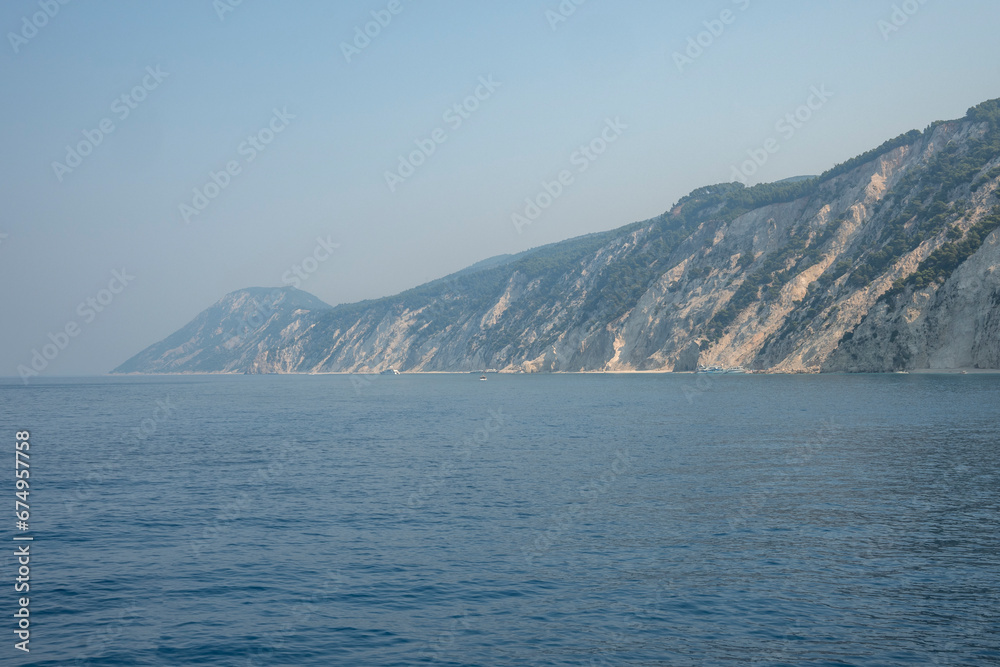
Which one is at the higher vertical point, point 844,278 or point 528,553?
point 844,278

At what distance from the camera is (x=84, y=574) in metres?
20.9

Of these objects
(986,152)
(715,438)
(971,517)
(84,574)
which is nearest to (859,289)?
(986,152)

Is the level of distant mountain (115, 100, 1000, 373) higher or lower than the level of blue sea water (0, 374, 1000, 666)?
higher

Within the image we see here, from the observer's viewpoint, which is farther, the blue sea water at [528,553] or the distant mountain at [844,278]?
the distant mountain at [844,278]

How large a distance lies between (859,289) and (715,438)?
9216 centimetres

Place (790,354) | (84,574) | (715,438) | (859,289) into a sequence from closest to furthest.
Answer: (84,574) → (715,438) → (859,289) → (790,354)

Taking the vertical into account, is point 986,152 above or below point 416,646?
above

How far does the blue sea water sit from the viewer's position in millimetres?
15359

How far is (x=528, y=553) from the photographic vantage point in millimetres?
21859

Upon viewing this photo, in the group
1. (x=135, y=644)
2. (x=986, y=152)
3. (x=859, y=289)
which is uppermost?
(x=986, y=152)

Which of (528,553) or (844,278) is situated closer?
(528,553)

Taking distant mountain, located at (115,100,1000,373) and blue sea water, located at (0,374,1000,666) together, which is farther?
distant mountain, located at (115,100,1000,373)

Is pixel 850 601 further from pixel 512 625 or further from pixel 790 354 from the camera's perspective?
pixel 790 354

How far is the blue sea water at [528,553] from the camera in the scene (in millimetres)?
15359
